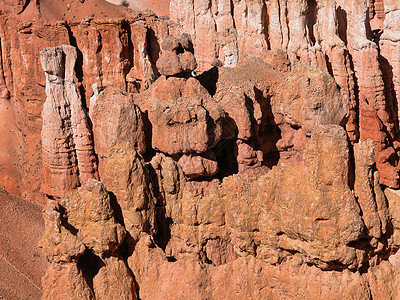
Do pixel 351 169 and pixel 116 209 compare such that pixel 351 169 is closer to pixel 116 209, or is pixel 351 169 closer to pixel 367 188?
pixel 367 188

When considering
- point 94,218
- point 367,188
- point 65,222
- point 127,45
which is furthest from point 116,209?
point 127,45

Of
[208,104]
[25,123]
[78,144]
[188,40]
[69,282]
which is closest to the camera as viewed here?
[69,282]

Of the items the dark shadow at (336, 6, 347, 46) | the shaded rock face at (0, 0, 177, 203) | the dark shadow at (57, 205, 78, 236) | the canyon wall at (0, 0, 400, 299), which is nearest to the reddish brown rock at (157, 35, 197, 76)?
the canyon wall at (0, 0, 400, 299)

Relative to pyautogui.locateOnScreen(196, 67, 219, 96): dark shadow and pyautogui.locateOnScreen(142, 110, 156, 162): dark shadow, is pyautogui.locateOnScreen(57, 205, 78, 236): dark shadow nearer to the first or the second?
pyautogui.locateOnScreen(142, 110, 156, 162): dark shadow

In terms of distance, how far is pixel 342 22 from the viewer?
28.6 metres

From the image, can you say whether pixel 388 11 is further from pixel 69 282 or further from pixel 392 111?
pixel 69 282

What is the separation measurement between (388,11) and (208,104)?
17.1 m

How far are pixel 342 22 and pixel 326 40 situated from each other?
4.93ft

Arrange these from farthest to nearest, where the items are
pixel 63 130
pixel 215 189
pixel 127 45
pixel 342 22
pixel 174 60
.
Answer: pixel 127 45, pixel 342 22, pixel 63 130, pixel 174 60, pixel 215 189

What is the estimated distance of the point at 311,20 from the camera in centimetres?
2838

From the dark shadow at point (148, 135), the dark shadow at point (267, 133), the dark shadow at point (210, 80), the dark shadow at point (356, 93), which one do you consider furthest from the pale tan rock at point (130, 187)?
the dark shadow at point (356, 93)

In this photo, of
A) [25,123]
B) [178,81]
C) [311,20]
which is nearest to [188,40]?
[178,81]

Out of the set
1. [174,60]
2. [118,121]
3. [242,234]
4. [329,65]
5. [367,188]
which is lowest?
[242,234]

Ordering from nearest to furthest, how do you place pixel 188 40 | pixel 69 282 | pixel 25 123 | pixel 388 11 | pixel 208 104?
1. pixel 69 282
2. pixel 208 104
3. pixel 188 40
4. pixel 388 11
5. pixel 25 123
